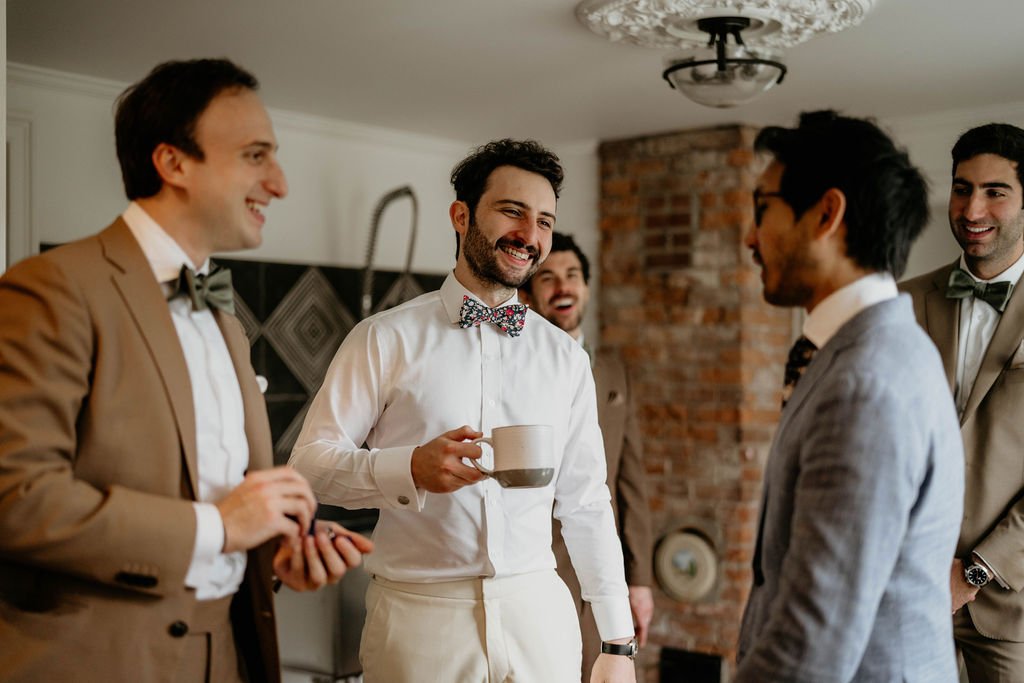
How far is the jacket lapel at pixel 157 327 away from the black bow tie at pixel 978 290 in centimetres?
204

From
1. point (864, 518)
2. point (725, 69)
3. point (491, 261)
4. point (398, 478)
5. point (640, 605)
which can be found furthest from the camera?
point (640, 605)

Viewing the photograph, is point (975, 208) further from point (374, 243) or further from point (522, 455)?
point (374, 243)

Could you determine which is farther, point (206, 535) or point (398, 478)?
point (398, 478)

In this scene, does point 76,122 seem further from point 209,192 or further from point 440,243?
point 209,192

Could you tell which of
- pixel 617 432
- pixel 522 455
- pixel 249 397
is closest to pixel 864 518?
pixel 522 455

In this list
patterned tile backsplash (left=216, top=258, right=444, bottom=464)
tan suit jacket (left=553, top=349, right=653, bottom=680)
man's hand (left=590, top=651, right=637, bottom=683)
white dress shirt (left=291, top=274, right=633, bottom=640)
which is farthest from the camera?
patterned tile backsplash (left=216, top=258, right=444, bottom=464)

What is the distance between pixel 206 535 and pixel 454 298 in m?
1.05

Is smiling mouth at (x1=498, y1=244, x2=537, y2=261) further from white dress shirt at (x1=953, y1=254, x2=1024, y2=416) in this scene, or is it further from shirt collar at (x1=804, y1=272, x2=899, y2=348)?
white dress shirt at (x1=953, y1=254, x2=1024, y2=416)

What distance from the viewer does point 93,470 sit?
1.38m

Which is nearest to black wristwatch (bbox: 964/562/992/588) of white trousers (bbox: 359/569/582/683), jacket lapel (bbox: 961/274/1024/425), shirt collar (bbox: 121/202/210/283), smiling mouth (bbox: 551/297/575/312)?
jacket lapel (bbox: 961/274/1024/425)

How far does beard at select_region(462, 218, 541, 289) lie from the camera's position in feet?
7.50

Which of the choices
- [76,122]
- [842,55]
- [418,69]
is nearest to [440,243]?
[418,69]

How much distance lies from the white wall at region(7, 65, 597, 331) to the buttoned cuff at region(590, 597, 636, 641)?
2706 mm

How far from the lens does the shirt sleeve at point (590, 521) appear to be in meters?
2.31
